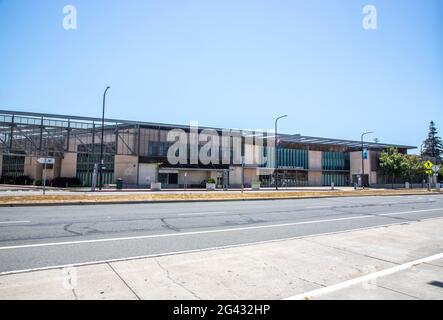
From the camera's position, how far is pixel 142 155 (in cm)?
4616

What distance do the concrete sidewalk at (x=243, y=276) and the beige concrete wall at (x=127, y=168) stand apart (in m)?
40.8

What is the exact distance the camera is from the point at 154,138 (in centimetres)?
4781

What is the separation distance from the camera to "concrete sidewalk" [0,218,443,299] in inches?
167

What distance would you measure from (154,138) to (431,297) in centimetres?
4606

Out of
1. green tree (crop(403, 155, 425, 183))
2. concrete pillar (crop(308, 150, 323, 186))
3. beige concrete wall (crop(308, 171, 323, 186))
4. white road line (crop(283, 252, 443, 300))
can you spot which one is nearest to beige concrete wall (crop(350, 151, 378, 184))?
green tree (crop(403, 155, 425, 183))

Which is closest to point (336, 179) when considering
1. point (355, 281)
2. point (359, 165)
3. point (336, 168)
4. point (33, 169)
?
point (336, 168)

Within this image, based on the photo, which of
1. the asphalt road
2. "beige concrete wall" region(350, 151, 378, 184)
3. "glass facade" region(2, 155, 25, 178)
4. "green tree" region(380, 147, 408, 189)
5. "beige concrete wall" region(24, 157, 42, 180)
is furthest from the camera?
"beige concrete wall" region(350, 151, 378, 184)

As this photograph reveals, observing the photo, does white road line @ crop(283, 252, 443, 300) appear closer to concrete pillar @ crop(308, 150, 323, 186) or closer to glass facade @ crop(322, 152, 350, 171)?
concrete pillar @ crop(308, 150, 323, 186)

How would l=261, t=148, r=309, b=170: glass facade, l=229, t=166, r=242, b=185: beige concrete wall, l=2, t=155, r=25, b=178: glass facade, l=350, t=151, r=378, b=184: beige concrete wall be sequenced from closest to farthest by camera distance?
l=229, t=166, r=242, b=185: beige concrete wall, l=2, t=155, r=25, b=178: glass facade, l=261, t=148, r=309, b=170: glass facade, l=350, t=151, r=378, b=184: beige concrete wall

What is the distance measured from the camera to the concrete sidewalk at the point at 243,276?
4.25 meters

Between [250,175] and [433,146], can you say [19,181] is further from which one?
[433,146]

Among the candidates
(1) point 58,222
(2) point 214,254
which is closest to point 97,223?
(1) point 58,222

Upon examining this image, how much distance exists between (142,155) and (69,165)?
14.5 m

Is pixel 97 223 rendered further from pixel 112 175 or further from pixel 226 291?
pixel 112 175
